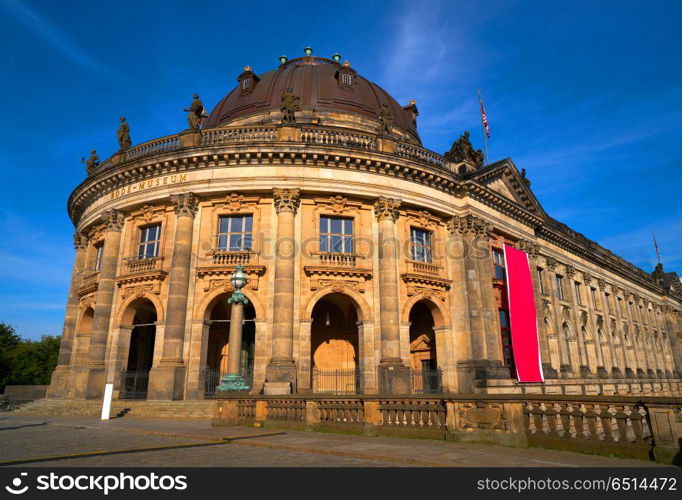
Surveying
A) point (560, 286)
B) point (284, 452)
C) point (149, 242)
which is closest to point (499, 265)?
point (560, 286)

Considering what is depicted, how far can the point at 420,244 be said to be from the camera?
25125 millimetres

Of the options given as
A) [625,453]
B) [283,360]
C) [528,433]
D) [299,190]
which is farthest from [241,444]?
[299,190]

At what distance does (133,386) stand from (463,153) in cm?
2243

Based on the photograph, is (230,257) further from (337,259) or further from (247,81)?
(247,81)

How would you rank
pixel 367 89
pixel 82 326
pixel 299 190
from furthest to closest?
pixel 367 89
pixel 82 326
pixel 299 190

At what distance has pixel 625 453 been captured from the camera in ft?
26.5

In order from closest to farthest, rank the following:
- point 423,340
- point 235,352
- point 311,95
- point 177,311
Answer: point 235,352 → point 177,311 → point 423,340 → point 311,95

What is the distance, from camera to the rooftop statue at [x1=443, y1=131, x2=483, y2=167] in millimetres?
27609

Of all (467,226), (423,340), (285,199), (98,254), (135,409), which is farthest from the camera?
(98,254)

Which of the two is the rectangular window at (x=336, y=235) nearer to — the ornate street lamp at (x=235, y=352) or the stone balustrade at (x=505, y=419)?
the ornate street lamp at (x=235, y=352)

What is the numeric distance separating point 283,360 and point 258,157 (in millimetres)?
9865

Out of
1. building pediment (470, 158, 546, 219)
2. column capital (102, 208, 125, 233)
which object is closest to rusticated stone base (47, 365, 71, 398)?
column capital (102, 208, 125, 233)

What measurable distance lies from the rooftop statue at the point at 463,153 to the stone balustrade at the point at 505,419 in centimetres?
1928

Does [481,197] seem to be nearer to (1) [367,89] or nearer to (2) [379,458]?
(1) [367,89]
